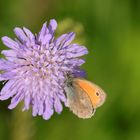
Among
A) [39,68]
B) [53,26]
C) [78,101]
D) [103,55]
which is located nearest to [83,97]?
[78,101]

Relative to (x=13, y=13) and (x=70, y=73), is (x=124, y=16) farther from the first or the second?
(x=70, y=73)

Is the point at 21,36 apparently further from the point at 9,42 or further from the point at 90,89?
the point at 90,89

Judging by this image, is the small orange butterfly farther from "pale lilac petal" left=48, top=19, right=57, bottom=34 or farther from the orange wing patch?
"pale lilac petal" left=48, top=19, right=57, bottom=34

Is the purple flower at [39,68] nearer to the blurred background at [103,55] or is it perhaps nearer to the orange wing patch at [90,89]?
the orange wing patch at [90,89]

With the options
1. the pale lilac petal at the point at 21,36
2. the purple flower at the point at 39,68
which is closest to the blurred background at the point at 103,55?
the purple flower at the point at 39,68

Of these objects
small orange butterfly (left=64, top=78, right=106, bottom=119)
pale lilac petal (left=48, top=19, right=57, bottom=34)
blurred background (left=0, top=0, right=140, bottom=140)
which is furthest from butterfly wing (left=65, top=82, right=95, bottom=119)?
blurred background (left=0, top=0, right=140, bottom=140)

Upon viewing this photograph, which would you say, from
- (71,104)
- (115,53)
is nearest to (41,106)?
(71,104)

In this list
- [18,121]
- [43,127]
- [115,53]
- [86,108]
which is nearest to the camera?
[86,108]
